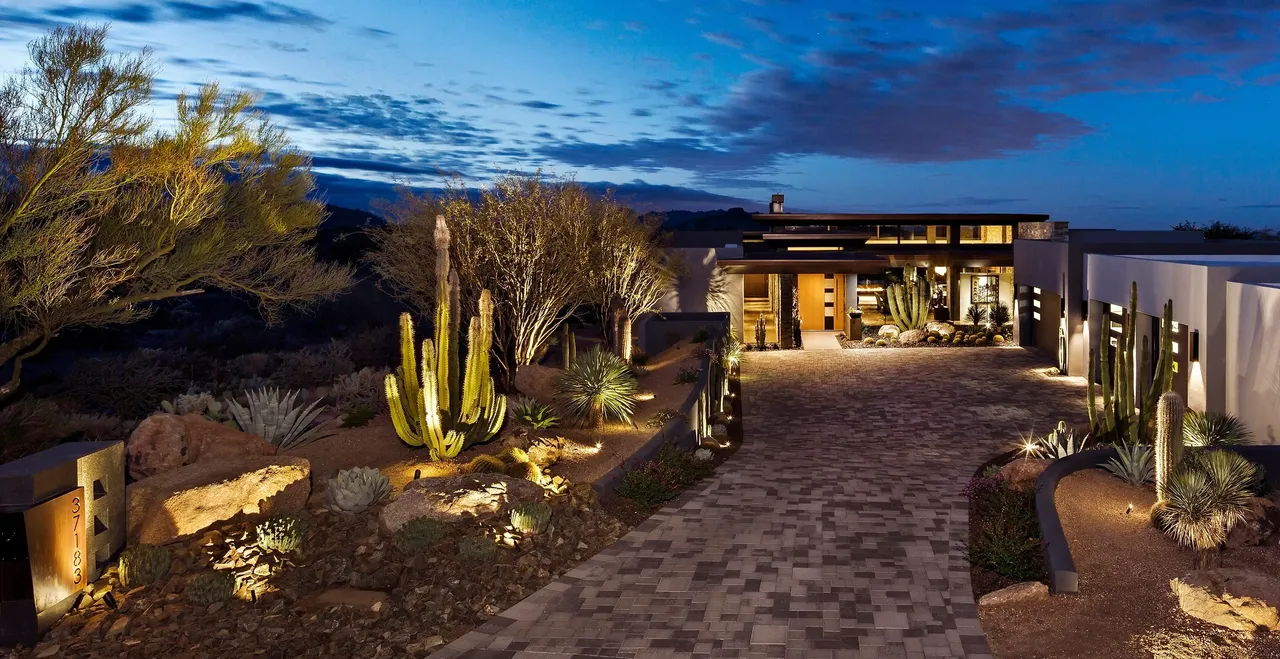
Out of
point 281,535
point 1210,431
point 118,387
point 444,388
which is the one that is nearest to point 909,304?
point 1210,431

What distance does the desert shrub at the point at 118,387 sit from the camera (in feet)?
53.8

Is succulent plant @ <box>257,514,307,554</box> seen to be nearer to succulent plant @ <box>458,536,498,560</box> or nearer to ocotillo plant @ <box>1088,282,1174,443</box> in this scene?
succulent plant @ <box>458,536,498,560</box>

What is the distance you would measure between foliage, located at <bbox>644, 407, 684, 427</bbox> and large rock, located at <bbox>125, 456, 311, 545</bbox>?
232 inches

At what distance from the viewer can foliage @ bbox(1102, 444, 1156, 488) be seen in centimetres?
1060

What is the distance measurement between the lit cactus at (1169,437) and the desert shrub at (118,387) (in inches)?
644

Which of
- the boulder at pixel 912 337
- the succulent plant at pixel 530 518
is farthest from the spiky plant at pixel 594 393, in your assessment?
the boulder at pixel 912 337

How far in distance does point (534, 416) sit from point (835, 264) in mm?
17985

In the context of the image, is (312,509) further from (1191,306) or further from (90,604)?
(1191,306)

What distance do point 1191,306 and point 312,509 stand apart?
47.2 ft

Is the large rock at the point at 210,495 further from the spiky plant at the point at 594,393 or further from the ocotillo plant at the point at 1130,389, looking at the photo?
the ocotillo plant at the point at 1130,389

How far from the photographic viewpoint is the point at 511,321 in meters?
19.5

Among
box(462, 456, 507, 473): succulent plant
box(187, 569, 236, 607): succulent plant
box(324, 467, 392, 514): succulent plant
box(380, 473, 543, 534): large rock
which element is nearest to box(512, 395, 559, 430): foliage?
box(462, 456, 507, 473): succulent plant

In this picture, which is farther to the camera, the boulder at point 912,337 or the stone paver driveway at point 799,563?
the boulder at point 912,337

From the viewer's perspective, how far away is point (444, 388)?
1179 cm
